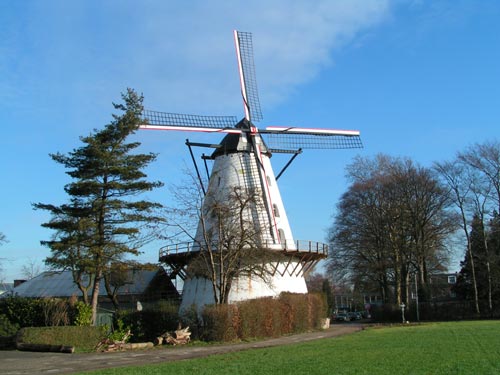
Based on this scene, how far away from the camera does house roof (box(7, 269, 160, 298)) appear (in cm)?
4847

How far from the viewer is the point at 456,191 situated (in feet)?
156

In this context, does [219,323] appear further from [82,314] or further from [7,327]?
[7,327]

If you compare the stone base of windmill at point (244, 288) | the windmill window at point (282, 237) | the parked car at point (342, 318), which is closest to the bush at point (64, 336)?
the stone base of windmill at point (244, 288)

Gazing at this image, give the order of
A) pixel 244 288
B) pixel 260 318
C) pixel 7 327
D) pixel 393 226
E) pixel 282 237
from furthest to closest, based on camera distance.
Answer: pixel 393 226 < pixel 282 237 < pixel 244 288 < pixel 260 318 < pixel 7 327

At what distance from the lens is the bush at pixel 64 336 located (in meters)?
22.9

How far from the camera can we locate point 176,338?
24531mm

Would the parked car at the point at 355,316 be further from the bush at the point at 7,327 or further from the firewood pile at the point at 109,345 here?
the firewood pile at the point at 109,345

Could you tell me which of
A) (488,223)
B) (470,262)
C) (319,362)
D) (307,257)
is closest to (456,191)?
(488,223)

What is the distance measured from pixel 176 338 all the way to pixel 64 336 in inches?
201

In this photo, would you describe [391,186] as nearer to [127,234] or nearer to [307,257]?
[307,257]

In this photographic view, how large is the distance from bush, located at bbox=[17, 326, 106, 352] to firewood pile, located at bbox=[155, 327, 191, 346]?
9.29 feet

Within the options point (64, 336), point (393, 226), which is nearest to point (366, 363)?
point (64, 336)

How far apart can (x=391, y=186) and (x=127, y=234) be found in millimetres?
28976

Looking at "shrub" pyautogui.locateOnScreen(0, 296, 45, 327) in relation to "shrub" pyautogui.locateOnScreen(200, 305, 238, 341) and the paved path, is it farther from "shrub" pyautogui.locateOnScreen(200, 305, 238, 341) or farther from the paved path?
"shrub" pyautogui.locateOnScreen(200, 305, 238, 341)
